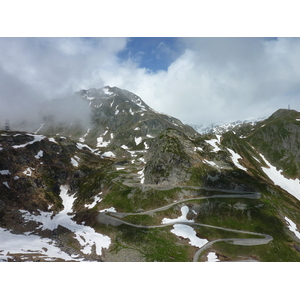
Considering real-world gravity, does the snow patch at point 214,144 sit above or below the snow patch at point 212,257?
above

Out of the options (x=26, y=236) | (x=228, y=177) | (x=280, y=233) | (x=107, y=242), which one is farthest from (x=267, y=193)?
(x=26, y=236)

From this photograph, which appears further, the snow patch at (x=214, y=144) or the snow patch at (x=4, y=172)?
the snow patch at (x=214, y=144)

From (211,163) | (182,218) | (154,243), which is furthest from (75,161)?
(154,243)

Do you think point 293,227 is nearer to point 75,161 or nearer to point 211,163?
point 211,163

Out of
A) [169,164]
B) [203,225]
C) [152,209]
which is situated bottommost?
[203,225]

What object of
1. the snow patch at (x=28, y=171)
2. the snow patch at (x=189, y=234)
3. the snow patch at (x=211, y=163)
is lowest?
the snow patch at (x=189, y=234)

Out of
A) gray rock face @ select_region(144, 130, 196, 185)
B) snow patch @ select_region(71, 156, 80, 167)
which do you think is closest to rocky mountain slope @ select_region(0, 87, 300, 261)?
gray rock face @ select_region(144, 130, 196, 185)

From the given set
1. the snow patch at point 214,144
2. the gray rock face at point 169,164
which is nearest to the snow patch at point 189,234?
the gray rock face at point 169,164

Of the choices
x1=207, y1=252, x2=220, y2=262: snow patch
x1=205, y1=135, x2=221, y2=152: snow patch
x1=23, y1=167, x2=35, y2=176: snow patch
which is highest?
x1=205, y1=135, x2=221, y2=152: snow patch

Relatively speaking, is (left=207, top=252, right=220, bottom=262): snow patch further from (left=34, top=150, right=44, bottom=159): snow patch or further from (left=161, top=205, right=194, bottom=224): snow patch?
(left=34, top=150, right=44, bottom=159): snow patch

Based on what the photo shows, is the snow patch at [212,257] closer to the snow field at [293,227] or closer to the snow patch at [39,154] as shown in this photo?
the snow field at [293,227]

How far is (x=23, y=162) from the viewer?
112m

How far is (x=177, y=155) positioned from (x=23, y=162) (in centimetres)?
8913

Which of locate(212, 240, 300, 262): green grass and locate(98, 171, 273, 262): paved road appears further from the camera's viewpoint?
locate(98, 171, 273, 262): paved road
